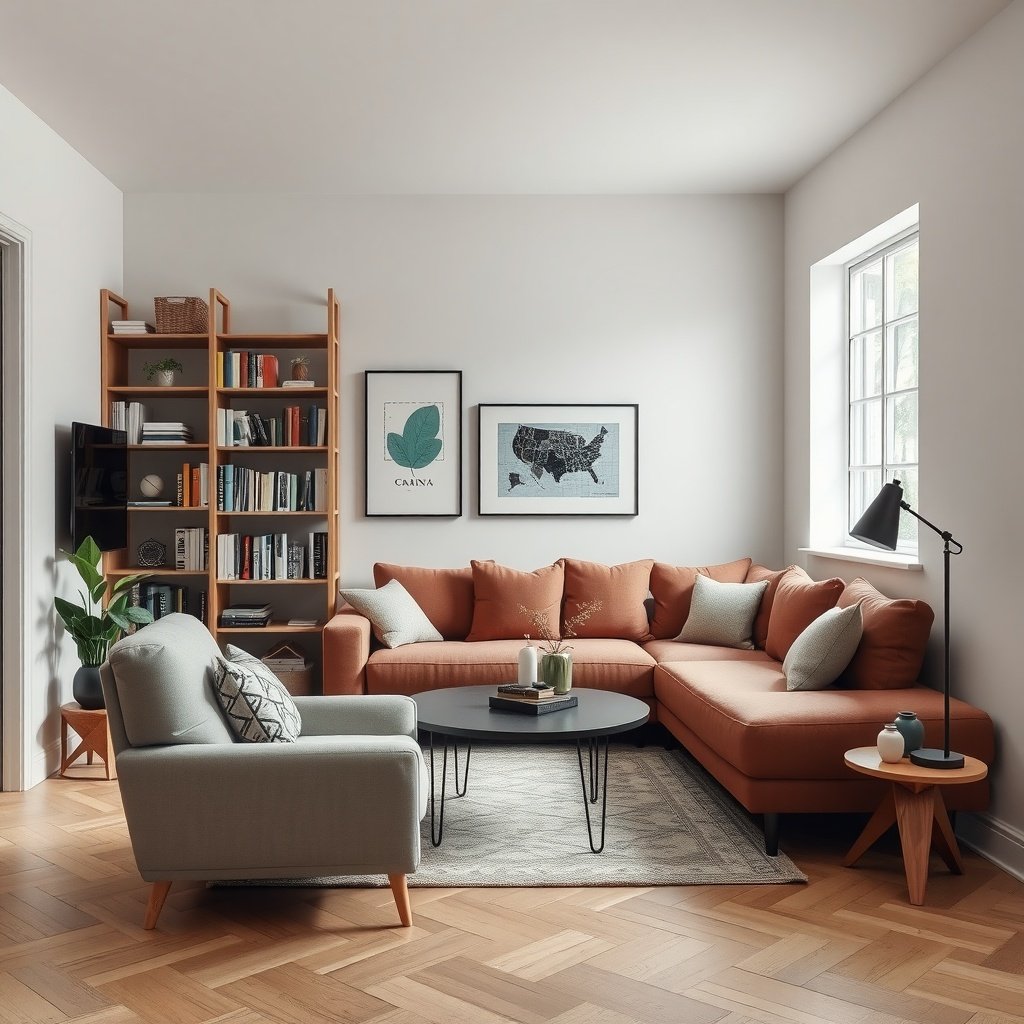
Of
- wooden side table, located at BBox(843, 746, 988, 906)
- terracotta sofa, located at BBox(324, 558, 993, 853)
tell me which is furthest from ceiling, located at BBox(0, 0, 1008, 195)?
wooden side table, located at BBox(843, 746, 988, 906)

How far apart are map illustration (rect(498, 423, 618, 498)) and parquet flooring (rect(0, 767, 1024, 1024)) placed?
9.05 ft

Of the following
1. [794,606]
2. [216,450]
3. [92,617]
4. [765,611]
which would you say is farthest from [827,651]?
[216,450]

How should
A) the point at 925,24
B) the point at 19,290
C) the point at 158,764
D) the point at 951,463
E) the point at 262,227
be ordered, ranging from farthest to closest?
1. the point at 262,227
2. the point at 19,290
3. the point at 951,463
4. the point at 925,24
5. the point at 158,764

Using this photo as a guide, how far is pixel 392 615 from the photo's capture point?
5.06 metres

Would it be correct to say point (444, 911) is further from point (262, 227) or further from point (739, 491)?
point (262, 227)

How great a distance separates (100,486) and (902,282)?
12.9ft

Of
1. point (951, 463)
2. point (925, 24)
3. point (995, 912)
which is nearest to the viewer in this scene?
point (995, 912)

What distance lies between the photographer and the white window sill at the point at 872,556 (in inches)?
163

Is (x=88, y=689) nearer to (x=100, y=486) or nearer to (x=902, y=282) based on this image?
(x=100, y=486)

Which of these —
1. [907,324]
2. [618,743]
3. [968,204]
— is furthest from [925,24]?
[618,743]

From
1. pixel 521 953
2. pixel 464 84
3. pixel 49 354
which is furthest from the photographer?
pixel 49 354

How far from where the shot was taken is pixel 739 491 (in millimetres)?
5809

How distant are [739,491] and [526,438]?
50.1 inches

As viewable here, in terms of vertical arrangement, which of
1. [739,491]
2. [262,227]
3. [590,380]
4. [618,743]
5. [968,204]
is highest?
[262,227]
